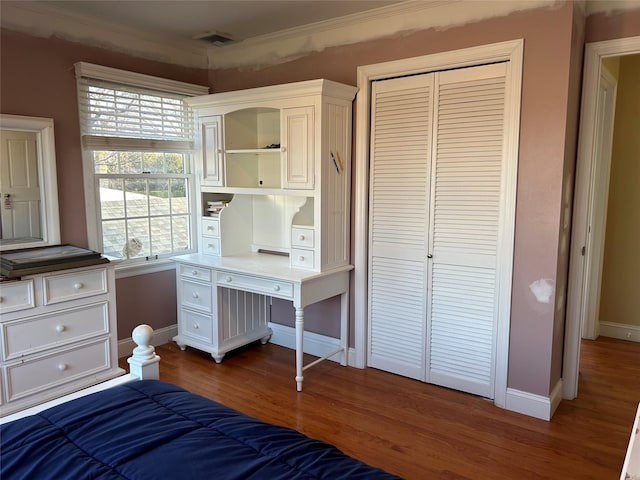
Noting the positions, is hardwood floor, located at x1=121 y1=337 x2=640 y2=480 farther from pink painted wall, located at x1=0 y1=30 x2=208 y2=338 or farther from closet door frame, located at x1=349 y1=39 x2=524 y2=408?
pink painted wall, located at x1=0 y1=30 x2=208 y2=338

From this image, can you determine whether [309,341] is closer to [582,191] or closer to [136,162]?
A: [136,162]

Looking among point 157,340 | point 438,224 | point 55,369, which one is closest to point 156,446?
point 55,369

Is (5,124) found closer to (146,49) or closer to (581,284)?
(146,49)

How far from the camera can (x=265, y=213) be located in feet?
13.1

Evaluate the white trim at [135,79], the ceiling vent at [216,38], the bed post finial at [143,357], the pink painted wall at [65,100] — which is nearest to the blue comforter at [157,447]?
the bed post finial at [143,357]

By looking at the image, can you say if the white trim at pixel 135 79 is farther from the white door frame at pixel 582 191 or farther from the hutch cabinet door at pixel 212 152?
the white door frame at pixel 582 191

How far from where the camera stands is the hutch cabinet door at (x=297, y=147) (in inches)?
129

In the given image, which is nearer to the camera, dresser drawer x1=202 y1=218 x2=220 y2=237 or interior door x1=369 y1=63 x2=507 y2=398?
interior door x1=369 y1=63 x2=507 y2=398

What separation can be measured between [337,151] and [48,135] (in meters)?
1.94

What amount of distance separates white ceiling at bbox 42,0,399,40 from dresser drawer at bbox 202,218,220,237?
4.77 ft

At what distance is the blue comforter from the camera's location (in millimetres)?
1293

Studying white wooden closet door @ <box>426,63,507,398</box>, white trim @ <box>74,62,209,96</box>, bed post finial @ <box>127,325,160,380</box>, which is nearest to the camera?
bed post finial @ <box>127,325,160,380</box>

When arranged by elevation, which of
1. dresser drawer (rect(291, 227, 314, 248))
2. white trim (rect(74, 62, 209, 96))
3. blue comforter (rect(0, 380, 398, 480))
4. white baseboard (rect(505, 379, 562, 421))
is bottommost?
white baseboard (rect(505, 379, 562, 421))

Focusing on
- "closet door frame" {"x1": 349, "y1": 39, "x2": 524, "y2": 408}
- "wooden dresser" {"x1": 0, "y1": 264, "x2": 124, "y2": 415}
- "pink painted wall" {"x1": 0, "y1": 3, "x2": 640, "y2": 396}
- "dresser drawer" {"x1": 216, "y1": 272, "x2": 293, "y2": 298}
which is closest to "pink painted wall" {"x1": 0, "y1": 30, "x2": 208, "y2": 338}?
"pink painted wall" {"x1": 0, "y1": 3, "x2": 640, "y2": 396}
